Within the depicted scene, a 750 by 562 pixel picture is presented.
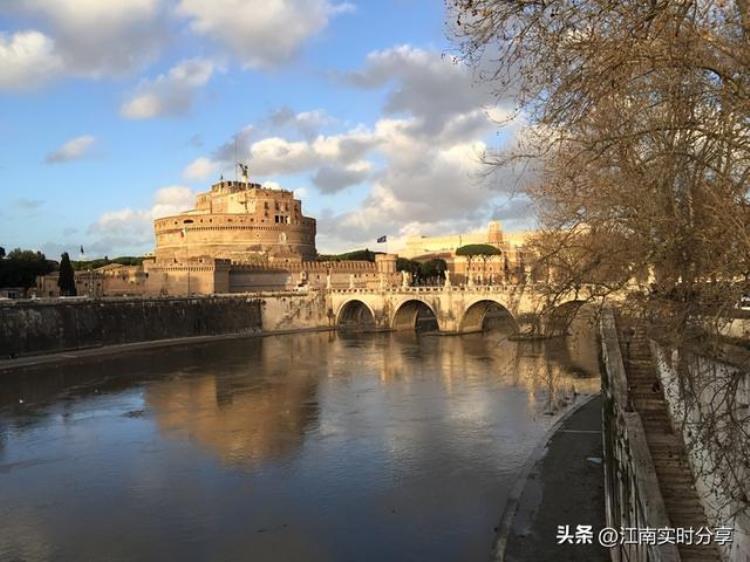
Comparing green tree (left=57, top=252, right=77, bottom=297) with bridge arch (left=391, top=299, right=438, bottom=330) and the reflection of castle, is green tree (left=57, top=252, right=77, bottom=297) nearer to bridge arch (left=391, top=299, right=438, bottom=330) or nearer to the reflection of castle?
the reflection of castle

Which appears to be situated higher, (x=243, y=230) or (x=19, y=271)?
(x=243, y=230)

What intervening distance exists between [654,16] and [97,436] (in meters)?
13.3

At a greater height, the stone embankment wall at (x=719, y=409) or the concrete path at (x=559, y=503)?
the stone embankment wall at (x=719, y=409)

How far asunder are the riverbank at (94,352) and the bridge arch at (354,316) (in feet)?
14.1

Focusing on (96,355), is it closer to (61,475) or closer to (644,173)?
(61,475)

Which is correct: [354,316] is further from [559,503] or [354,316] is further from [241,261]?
[559,503]

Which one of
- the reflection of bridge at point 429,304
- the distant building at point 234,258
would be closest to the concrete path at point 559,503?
the reflection of bridge at point 429,304

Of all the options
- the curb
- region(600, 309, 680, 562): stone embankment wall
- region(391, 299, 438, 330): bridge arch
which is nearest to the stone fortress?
region(391, 299, 438, 330): bridge arch

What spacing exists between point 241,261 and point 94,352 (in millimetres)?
19184

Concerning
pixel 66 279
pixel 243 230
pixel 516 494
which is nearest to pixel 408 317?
pixel 243 230

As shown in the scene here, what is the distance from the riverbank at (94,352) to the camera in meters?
23.6

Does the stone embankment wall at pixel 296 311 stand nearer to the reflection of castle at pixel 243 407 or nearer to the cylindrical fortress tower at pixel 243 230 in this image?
the cylindrical fortress tower at pixel 243 230

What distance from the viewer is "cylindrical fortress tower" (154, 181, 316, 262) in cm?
4919

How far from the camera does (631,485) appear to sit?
4.98 m
